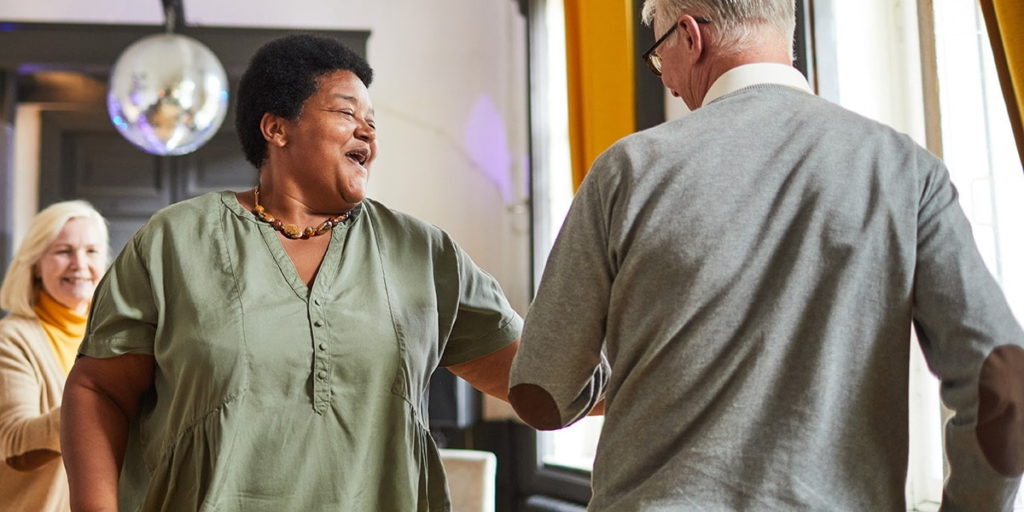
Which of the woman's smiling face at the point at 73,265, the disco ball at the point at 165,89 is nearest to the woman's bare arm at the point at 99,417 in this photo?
the woman's smiling face at the point at 73,265

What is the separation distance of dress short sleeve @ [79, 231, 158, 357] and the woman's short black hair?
0.30m

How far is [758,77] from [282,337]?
74 cm

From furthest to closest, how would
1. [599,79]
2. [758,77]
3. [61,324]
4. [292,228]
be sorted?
1. [599,79]
2. [61,324]
3. [292,228]
4. [758,77]

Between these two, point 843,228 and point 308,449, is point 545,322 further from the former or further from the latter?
point 308,449

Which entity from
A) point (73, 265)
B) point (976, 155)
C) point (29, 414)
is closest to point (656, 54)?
point (976, 155)

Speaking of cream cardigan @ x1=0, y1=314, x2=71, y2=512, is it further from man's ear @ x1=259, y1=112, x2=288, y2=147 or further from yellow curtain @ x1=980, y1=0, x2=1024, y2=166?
yellow curtain @ x1=980, y1=0, x2=1024, y2=166

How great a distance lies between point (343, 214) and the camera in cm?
167

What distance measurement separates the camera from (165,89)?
11.1 feet

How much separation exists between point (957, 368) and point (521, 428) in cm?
371

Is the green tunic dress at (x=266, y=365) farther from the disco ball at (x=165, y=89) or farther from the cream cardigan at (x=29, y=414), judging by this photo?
the disco ball at (x=165, y=89)

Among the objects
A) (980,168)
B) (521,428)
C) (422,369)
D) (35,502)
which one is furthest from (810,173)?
(521,428)

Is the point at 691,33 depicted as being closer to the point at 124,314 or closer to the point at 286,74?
the point at 286,74

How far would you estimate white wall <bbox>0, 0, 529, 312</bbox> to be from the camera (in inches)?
206

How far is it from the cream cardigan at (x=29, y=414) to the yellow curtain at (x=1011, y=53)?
1989 millimetres
